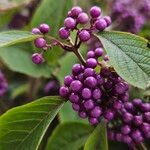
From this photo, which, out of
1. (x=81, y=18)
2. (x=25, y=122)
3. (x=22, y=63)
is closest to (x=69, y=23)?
(x=81, y=18)

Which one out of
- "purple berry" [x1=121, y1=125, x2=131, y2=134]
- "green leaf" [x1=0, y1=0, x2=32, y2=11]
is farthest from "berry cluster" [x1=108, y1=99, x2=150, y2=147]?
"green leaf" [x1=0, y1=0, x2=32, y2=11]

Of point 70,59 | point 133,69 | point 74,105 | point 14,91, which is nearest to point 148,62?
point 133,69

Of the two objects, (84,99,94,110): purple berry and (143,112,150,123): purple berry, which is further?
(143,112,150,123): purple berry

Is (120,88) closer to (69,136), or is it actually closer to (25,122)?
(25,122)

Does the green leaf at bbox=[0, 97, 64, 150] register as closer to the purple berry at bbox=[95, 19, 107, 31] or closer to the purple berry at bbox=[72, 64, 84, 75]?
the purple berry at bbox=[72, 64, 84, 75]

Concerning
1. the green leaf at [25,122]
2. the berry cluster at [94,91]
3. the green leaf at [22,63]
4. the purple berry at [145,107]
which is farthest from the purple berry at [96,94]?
the green leaf at [22,63]

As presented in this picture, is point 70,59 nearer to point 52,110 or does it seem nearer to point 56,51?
point 56,51
